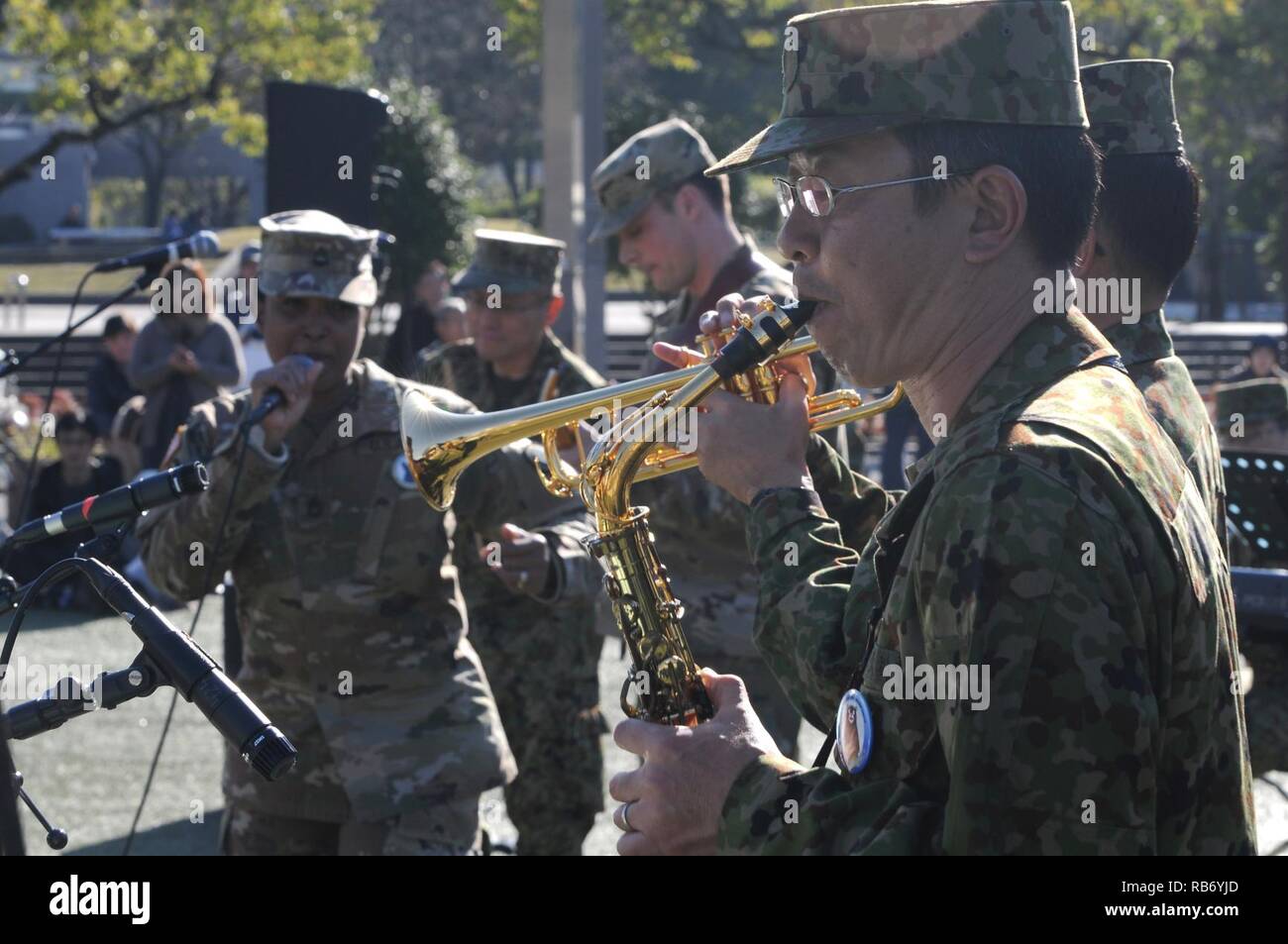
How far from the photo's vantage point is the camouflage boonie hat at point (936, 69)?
2.28 metres

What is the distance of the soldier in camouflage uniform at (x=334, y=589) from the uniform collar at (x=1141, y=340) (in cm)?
165

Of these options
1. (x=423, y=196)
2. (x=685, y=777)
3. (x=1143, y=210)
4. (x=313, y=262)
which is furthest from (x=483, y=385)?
(x=423, y=196)

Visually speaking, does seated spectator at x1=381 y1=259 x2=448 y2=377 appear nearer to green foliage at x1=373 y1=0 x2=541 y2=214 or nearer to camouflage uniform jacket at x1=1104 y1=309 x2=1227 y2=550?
camouflage uniform jacket at x1=1104 y1=309 x2=1227 y2=550

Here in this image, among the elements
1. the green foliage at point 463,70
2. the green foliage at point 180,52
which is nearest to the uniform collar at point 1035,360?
the green foliage at point 180,52

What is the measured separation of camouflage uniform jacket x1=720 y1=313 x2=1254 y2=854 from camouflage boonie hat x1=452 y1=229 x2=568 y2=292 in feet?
13.8

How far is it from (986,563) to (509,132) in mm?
42053

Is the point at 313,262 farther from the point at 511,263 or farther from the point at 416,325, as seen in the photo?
the point at 416,325

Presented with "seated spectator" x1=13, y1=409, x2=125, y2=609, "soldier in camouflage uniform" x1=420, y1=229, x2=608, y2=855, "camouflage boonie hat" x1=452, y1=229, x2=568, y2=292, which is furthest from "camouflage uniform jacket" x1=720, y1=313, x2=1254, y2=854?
"seated spectator" x1=13, y1=409, x2=125, y2=609

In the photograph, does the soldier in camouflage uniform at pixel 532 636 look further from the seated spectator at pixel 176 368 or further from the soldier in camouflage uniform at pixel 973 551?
the seated spectator at pixel 176 368

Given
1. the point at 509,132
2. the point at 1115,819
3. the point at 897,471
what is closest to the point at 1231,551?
the point at 1115,819

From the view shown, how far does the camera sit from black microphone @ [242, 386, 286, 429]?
415 cm

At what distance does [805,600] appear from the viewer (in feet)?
8.38
